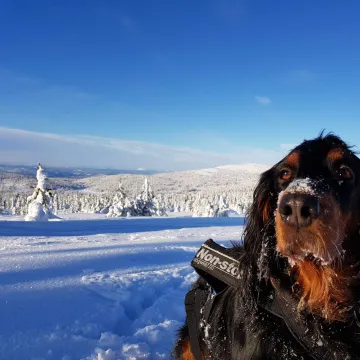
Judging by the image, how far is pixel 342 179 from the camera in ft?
6.72

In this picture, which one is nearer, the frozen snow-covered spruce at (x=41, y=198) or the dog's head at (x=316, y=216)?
the dog's head at (x=316, y=216)

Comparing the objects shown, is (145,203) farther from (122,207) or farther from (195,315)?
(195,315)

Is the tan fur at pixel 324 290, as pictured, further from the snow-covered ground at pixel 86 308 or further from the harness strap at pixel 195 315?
the snow-covered ground at pixel 86 308

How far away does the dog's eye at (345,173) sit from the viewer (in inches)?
81.2

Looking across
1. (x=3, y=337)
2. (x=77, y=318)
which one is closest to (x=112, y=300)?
(x=77, y=318)

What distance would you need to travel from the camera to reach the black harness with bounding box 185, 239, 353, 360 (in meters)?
1.82

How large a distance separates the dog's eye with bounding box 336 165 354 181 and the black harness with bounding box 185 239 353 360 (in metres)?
0.75

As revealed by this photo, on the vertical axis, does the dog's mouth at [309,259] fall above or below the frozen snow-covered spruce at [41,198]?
above

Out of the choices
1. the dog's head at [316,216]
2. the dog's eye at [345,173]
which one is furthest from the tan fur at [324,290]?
the dog's eye at [345,173]

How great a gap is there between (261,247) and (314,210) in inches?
22.1

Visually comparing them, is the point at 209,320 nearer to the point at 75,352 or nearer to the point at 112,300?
the point at 75,352

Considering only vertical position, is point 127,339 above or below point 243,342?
below

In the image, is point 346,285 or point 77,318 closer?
point 346,285

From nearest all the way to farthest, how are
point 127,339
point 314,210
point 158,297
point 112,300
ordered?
point 314,210
point 127,339
point 112,300
point 158,297
